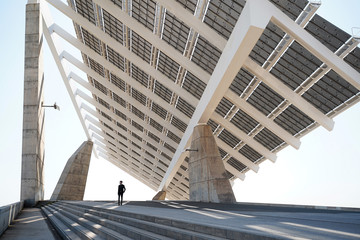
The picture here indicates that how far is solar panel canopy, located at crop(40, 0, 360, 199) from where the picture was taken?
11523 millimetres

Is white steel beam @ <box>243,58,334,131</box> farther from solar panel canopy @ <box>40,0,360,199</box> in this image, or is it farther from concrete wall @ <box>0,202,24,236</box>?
concrete wall @ <box>0,202,24,236</box>

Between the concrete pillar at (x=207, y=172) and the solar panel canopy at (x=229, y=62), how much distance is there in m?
1.11

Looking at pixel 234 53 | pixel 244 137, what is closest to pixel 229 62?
pixel 234 53

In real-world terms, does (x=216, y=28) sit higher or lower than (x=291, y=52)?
higher

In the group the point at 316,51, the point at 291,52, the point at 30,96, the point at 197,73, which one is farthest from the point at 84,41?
the point at 316,51

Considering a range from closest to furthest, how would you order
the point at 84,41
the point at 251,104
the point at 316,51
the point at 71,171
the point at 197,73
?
the point at 316,51
the point at 197,73
the point at 251,104
the point at 84,41
the point at 71,171

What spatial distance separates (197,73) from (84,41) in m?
9.66

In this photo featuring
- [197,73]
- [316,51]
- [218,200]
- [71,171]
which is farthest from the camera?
[71,171]

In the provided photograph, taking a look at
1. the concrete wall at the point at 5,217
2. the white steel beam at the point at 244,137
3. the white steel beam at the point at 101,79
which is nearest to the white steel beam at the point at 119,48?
the white steel beam at the point at 101,79

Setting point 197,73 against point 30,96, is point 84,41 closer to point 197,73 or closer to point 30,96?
point 30,96

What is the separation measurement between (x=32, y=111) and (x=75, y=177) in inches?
416

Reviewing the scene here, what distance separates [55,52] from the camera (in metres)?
22.1

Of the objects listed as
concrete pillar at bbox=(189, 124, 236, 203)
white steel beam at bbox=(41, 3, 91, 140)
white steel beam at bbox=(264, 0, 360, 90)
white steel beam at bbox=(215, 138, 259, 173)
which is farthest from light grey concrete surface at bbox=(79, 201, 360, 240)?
white steel beam at bbox=(41, 3, 91, 140)

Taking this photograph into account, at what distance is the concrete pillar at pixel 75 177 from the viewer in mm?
26812
